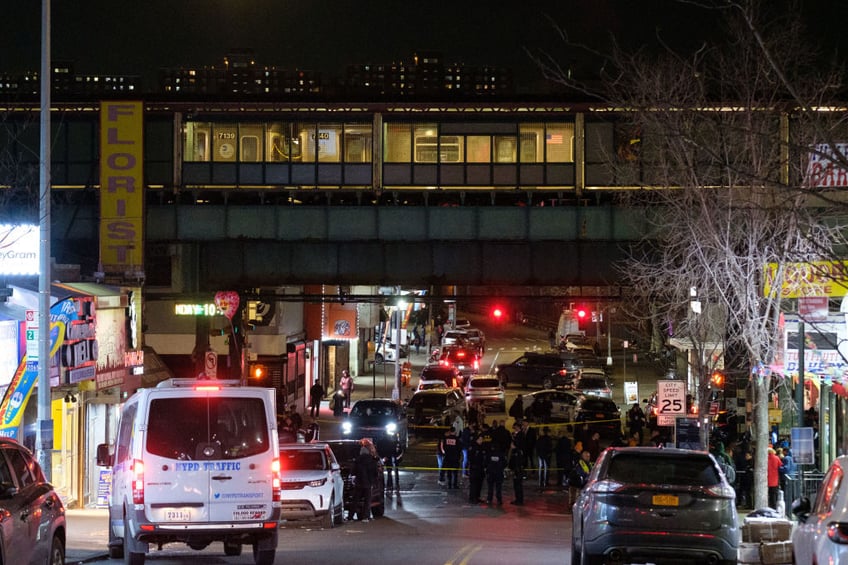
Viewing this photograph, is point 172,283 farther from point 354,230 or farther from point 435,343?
point 435,343

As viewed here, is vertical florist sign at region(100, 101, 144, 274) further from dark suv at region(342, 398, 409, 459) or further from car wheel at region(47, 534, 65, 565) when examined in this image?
car wheel at region(47, 534, 65, 565)

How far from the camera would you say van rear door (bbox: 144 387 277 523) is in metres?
13.3

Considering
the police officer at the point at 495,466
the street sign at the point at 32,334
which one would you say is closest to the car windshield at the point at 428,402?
the police officer at the point at 495,466

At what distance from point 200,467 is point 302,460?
806cm

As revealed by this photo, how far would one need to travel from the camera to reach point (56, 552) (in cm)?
1253

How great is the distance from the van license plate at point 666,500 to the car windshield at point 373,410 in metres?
25.3

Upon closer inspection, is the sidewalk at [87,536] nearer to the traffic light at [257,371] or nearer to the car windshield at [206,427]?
the car windshield at [206,427]

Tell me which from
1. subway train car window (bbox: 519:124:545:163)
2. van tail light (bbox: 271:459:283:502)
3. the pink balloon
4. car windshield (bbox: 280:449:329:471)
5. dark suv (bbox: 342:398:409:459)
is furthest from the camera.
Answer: subway train car window (bbox: 519:124:545:163)

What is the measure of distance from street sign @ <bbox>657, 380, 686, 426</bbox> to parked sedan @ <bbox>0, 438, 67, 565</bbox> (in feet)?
60.7

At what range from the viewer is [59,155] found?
4775 centimetres

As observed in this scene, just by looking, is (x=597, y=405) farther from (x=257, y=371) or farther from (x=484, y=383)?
(x=257, y=371)

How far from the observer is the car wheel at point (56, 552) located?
479 inches

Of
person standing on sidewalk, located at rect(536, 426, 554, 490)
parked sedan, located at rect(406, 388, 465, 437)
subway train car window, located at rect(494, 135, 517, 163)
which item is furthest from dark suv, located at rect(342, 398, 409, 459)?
subway train car window, located at rect(494, 135, 517, 163)

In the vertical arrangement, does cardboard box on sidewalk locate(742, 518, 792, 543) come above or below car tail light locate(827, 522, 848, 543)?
below
